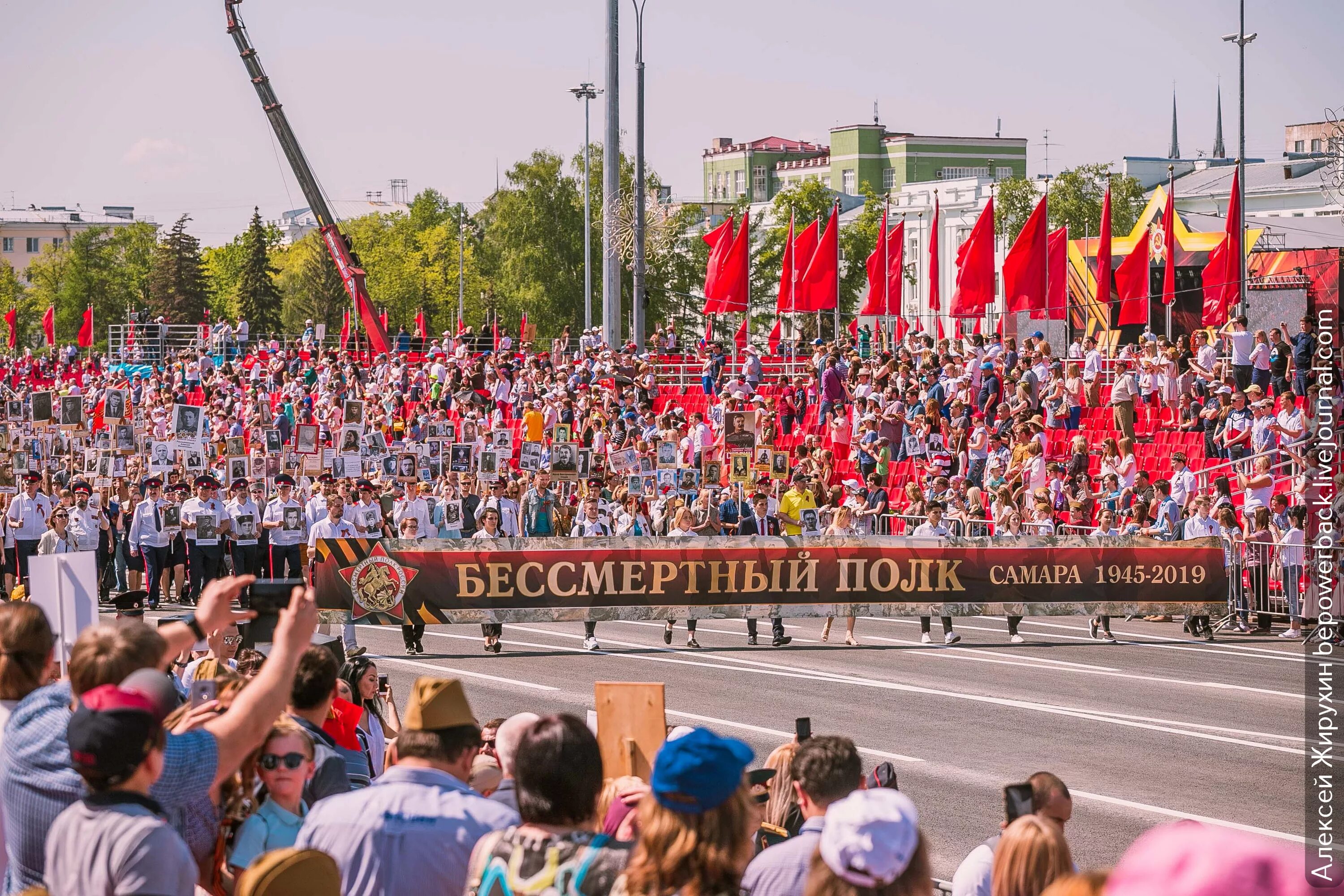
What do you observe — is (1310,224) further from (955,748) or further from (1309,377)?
(955,748)

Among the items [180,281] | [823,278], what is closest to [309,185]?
[823,278]

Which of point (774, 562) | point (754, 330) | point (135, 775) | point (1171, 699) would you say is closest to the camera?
point (135, 775)

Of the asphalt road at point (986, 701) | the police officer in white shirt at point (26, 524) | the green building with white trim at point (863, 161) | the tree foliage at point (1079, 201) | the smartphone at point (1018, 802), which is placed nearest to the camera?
the smartphone at point (1018, 802)

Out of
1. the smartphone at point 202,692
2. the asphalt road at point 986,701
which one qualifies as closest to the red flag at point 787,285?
the asphalt road at point 986,701

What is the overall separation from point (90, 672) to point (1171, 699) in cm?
1318

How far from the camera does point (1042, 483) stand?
957 inches

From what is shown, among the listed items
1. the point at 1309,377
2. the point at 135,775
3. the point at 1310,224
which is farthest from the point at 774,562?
the point at 1310,224

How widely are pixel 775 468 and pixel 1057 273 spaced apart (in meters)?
12.2

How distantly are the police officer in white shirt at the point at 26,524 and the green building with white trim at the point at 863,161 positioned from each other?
115749 millimetres

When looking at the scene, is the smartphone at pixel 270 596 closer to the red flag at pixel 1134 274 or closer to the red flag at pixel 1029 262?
the red flag at pixel 1029 262

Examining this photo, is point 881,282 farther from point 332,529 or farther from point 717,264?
point 332,529

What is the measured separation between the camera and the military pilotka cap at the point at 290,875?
3963 millimetres

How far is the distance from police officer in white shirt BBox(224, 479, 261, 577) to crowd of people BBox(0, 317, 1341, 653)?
1.2 inches

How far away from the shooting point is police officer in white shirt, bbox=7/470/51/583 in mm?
23969
